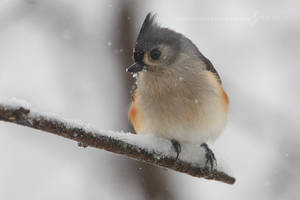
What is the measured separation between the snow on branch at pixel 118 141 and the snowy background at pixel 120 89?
2181mm

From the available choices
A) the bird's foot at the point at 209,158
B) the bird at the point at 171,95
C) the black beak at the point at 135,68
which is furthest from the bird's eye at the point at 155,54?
the bird's foot at the point at 209,158

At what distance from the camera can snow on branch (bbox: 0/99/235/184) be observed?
7.61 ft

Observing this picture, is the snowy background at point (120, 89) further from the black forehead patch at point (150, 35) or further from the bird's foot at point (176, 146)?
the black forehead patch at point (150, 35)

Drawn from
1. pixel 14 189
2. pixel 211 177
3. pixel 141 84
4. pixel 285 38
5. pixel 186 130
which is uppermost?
pixel 285 38

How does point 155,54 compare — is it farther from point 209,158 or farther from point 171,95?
point 209,158

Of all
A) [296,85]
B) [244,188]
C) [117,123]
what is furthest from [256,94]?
[117,123]

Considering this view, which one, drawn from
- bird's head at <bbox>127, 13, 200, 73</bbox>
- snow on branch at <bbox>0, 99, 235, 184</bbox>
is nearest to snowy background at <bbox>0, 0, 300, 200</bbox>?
snow on branch at <bbox>0, 99, 235, 184</bbox>

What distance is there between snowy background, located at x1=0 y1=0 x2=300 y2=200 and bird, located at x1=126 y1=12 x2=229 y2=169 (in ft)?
6.79

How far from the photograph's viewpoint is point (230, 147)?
6.96 metres

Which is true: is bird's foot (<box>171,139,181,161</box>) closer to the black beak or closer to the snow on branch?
the snow on branch

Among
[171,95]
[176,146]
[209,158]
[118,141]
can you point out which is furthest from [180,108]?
[118,141]

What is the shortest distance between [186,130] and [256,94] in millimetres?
3491

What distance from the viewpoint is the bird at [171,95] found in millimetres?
3826

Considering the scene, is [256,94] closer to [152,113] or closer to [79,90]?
[79,90]
